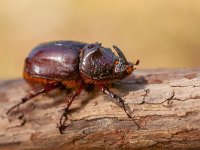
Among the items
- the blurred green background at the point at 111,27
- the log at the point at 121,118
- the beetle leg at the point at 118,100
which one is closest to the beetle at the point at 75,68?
the beetle leg at the point at 118,100

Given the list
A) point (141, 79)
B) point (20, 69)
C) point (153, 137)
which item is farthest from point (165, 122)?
point (20, 69)

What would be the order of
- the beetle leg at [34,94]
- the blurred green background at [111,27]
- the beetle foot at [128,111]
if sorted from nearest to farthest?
the beetle foot at [128,111]
the beetle leg at [34,94]
the blurred green background at [111,27]

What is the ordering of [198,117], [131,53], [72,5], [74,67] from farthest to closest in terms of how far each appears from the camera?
[72,5] → [131,53] → [74,67] → [198,117]

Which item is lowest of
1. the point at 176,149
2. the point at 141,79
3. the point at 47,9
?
the point at 176,149

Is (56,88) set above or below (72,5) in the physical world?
below

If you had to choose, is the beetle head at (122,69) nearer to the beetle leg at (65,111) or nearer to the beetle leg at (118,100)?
the beetle leg at (118,100)

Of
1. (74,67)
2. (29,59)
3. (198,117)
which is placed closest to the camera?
(198,117)

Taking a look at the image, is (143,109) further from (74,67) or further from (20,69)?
(20,69)

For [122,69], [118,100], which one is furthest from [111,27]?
[118,100]
